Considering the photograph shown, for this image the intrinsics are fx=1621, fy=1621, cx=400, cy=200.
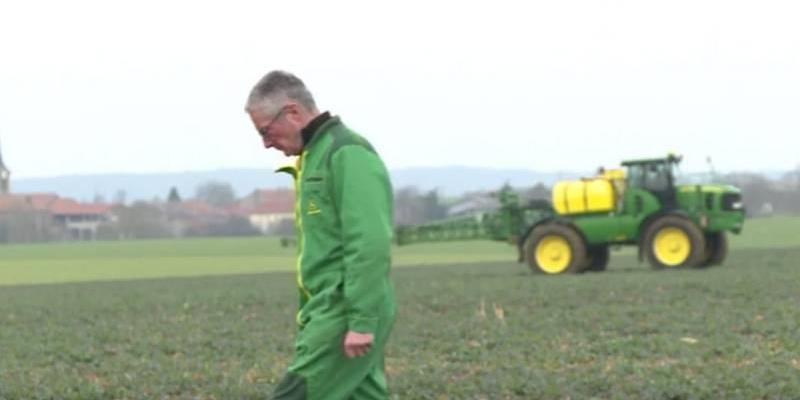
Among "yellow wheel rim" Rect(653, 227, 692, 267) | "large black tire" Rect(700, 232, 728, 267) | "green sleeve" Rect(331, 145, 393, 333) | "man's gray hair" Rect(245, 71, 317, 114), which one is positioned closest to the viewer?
"green sleeve" Rect(331, 145, 393, 333)

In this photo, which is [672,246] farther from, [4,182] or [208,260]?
[4,182]

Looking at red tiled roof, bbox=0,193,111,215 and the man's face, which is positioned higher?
the man's face

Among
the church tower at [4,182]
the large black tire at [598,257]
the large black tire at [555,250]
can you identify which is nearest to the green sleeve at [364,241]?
the large black tire at [555,250]

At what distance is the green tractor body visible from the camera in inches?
1089

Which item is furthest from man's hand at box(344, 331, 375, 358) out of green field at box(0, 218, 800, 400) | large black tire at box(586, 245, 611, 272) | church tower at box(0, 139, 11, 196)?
church tower at box(0, 139, 11, 196)

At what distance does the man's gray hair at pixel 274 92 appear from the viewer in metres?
5.04

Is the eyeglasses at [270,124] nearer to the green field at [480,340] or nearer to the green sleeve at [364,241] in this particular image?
the green sleeve at [364,241]

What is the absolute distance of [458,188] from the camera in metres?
160

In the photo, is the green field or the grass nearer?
the green field

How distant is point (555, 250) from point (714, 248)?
291 cm

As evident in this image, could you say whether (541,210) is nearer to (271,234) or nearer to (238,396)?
(238,396)

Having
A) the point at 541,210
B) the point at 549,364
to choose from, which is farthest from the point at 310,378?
the point at 541,210

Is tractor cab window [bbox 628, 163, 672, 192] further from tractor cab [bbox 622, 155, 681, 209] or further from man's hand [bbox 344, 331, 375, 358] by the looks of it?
man's hand [bbox 344, 331, 375, 358]

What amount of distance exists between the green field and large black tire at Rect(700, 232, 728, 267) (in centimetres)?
115
